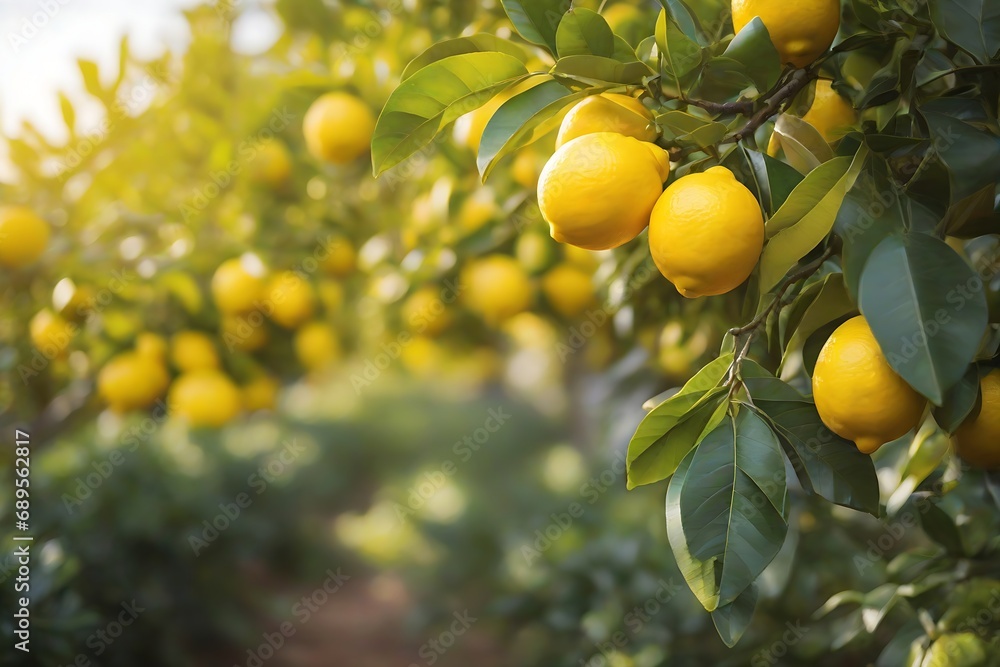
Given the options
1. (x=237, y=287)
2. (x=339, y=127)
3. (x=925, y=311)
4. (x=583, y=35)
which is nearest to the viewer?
(x=925, y=311)

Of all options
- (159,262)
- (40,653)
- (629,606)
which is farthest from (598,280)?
(40,653)

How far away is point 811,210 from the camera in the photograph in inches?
20.5

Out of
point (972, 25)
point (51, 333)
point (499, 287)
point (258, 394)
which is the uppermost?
point (972, 25)

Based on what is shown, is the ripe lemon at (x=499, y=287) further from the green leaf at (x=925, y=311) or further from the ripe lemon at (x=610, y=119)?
the green leaf at (x=925, y=311)

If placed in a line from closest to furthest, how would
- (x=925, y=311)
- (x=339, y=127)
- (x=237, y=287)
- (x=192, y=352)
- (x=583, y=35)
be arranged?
(x=925, y=311) < (x=583, y=35) < (x=339, y=127) < (x=237, y=287) < (x=192, y=352)

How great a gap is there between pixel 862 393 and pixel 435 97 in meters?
0.41

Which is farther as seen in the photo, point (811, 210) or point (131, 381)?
point (131, 381)

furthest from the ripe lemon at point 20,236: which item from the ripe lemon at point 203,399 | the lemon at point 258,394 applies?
the lemon at point 258,394

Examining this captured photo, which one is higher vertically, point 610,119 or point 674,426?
point 610,119

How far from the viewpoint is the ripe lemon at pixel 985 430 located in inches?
22.8

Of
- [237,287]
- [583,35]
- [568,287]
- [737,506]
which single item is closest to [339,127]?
[237,287]

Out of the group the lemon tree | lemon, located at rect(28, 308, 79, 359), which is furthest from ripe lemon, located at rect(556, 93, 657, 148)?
lemon, located at rect(28, 308, 79, 359)

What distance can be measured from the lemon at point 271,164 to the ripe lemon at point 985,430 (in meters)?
1.30

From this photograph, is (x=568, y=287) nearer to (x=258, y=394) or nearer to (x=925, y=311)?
(x=258, y=394)
